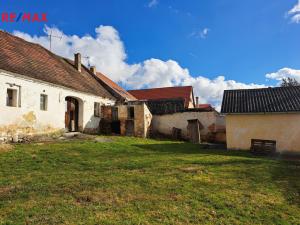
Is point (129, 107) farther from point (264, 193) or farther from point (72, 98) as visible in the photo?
point (264, 193)

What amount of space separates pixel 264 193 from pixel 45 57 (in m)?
17.6

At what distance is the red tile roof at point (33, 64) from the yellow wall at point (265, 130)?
35.0 feet

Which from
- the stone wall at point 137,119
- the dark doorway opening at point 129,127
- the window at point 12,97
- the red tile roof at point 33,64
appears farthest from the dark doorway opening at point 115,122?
the window at point 12,97

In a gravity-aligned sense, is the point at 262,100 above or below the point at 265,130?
above

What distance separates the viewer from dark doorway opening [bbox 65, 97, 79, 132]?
61.7ft

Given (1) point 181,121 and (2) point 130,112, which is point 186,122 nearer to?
(1) point 181,121

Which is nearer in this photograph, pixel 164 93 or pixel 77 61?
pixel 77 61

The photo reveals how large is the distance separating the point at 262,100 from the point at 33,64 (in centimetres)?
1449

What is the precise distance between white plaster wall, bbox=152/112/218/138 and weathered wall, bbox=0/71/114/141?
24.6 feet

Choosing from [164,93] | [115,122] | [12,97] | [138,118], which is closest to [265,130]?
[138,118]

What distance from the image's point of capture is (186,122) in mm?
21656

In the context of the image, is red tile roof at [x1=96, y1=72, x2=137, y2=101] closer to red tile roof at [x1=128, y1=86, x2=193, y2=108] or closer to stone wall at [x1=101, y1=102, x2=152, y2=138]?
stone wall at [x1=101, y1=102, x2=152, y2=138]

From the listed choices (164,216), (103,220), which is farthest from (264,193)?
(103,220)

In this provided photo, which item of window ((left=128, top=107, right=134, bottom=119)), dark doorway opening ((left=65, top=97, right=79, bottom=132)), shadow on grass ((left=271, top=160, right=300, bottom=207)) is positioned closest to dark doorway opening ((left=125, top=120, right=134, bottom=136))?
window ((left=128, top=107, right=134, bottom=119))
